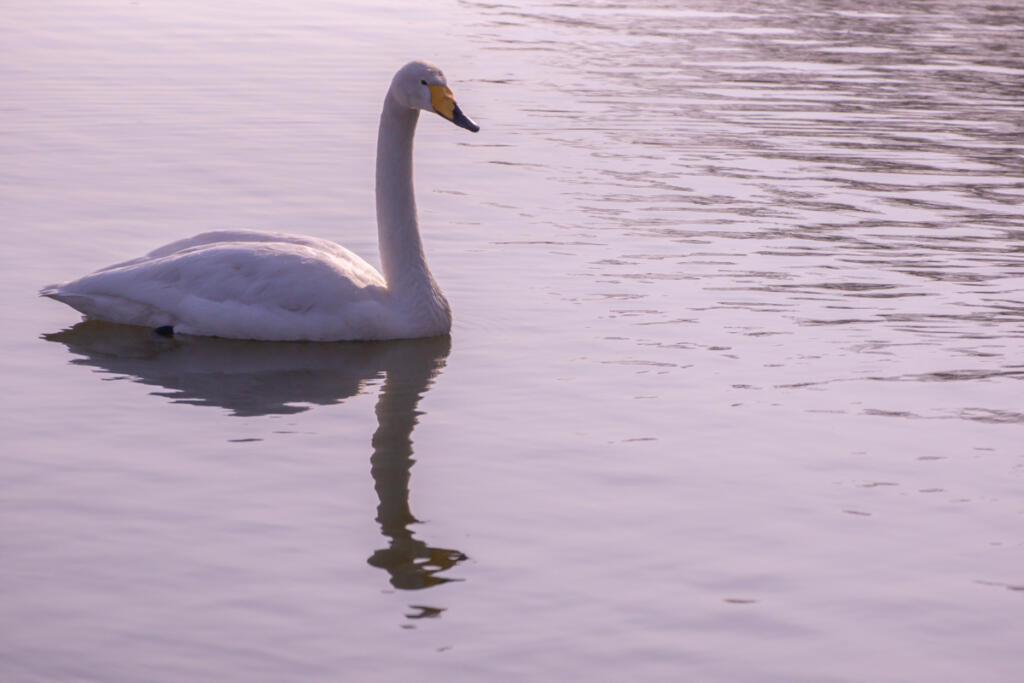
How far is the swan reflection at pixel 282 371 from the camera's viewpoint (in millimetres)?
9062

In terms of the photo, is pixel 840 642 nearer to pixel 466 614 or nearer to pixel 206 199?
pixel 466 614

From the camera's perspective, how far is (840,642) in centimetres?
639

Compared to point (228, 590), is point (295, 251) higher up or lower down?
higher up

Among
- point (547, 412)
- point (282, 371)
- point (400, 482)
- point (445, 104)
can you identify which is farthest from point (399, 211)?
point (400, 482)

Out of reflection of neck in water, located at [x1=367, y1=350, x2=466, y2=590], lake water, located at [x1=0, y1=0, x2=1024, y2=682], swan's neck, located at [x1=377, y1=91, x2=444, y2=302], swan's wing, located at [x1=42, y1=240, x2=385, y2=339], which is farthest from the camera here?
swan's neck, located at [x1=377, y1=91, x2=444, y2=302]

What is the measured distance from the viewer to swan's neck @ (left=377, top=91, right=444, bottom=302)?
10.8 m

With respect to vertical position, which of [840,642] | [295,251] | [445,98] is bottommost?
[840,642]

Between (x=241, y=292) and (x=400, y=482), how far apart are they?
9.24ft

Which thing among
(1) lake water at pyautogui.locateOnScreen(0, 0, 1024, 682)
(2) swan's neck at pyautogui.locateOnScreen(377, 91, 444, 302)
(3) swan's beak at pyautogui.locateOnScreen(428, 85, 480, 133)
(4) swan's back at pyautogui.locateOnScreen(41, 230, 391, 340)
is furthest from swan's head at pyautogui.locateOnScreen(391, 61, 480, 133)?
(1) lake water at pyautogui.locateOnScreen(0, 0, 1024, 682)

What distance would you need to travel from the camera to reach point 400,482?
8180 mm

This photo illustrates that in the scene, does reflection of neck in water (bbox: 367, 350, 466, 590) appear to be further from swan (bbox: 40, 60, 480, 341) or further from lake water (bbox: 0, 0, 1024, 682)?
swan (bbox: 40, 60, 480, 341)

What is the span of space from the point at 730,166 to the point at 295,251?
6.90 meters

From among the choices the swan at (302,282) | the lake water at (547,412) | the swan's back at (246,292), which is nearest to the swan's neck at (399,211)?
the swan at (302,282)

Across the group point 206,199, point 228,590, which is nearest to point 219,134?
point 206,199
